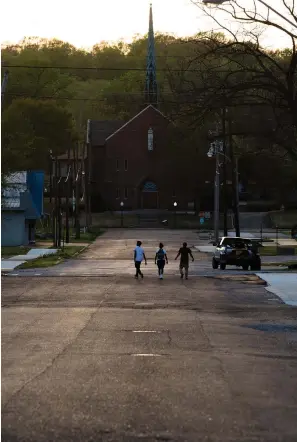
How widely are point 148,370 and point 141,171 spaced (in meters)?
111

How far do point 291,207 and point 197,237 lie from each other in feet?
94.9

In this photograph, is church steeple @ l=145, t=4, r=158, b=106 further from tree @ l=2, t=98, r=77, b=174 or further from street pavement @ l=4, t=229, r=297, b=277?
street pavement @ l=4, t=229, r=297, b=277

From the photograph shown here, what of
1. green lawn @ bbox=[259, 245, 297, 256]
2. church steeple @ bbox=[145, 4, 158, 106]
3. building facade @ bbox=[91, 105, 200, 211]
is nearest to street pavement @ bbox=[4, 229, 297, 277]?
green lawn @ bbox=[259, 245, 297, 256]

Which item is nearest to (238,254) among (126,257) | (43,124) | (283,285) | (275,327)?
(283,285)

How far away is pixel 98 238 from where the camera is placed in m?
92.6

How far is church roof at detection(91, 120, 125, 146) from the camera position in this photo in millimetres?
132500

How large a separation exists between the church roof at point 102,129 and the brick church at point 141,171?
236cm

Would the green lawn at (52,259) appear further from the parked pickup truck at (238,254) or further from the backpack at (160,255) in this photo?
the backpack at (160,255)

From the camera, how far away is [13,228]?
254ft

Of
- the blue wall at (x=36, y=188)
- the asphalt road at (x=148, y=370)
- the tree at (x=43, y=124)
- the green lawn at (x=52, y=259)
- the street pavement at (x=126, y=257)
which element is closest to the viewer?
the asphalt road at (x=148, y=370)

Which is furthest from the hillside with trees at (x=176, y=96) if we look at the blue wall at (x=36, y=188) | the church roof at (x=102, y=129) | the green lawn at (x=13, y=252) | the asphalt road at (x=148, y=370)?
the asphalt road at (x=148, y=370)

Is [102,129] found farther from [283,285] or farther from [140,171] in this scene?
[283,285]

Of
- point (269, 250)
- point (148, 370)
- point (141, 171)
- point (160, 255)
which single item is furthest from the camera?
point (141, 171)

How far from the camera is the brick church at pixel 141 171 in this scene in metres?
123
